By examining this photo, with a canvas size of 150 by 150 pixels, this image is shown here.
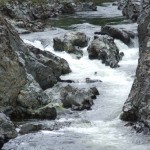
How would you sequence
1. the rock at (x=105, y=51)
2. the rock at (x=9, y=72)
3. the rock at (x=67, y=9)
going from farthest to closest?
1. the rock at (x=67, y=9)
2. the rock at (x=105, y=51)
3. the rock at (x=9, y=72)

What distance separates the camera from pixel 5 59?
21109 mm

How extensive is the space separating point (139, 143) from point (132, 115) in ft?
9.41

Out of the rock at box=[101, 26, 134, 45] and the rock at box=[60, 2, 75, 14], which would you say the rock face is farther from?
the rock at box=[60, 2, 75, 14]

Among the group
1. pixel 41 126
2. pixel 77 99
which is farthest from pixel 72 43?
pixel 41 126

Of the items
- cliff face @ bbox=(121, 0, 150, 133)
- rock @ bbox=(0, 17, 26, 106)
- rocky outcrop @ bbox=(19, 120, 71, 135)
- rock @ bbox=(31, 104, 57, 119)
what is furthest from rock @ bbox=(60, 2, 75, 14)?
rocky outcrop @ bbox=(19, 120, 71, 135)

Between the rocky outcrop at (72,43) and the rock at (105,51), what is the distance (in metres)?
1.23

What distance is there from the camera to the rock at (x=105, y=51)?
3102 cm

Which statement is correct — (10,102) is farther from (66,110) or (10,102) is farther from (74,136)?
(74,136)

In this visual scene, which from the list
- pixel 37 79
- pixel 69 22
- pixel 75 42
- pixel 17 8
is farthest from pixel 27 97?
pixel 17 8

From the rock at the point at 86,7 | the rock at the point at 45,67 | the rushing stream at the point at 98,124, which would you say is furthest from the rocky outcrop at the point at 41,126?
the rock at the point at 86,7

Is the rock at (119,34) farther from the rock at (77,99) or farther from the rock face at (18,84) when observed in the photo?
the rock at (77,99)

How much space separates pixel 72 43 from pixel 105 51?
3.64 m

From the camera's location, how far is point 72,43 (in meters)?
34.2

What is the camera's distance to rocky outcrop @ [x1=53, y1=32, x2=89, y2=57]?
3346 cm
